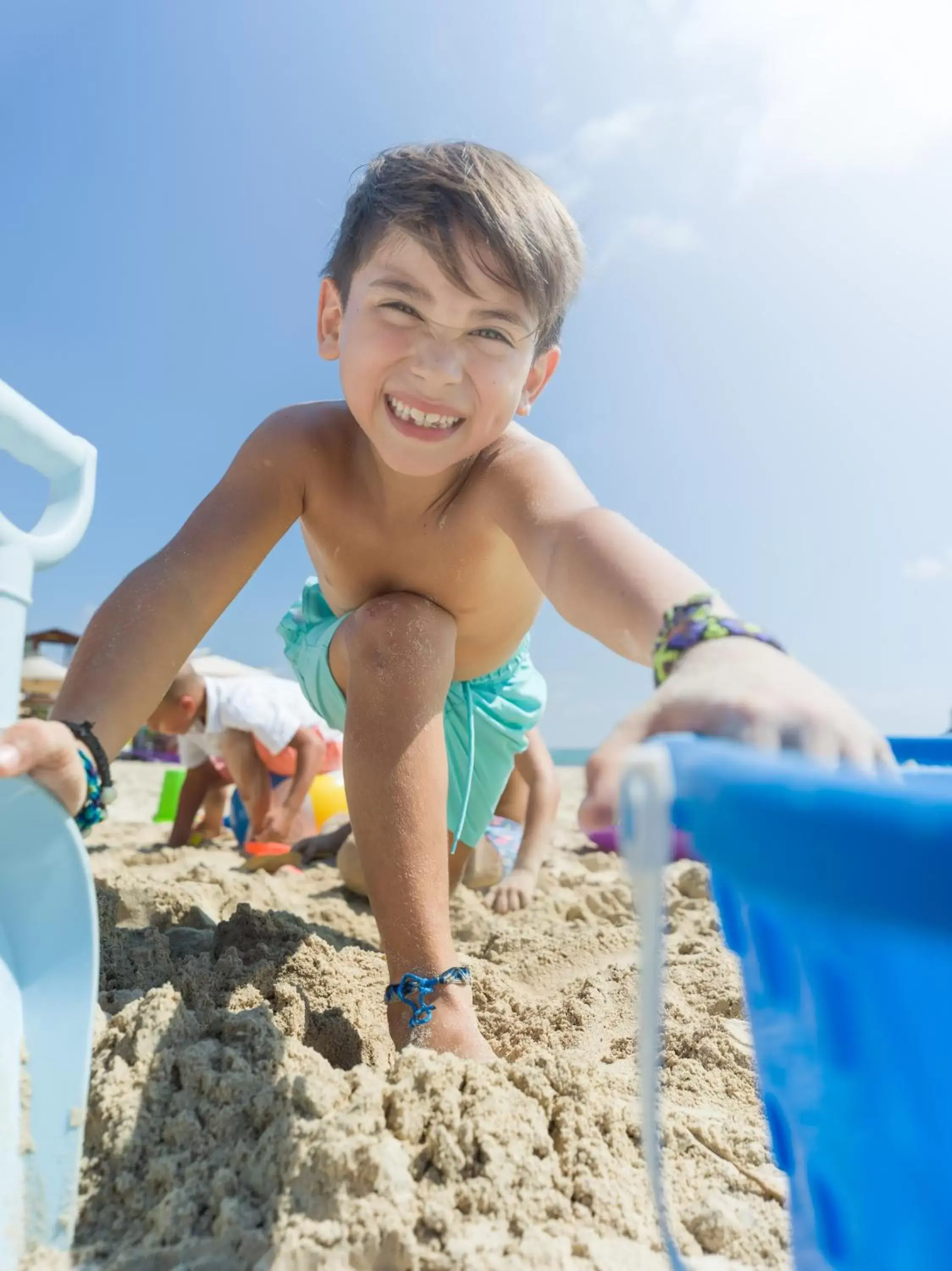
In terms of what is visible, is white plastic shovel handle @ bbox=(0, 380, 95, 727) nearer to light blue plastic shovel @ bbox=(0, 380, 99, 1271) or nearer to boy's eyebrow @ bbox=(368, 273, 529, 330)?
light blue plastic shovel @ bbox=(0, 380, 99, 1271)

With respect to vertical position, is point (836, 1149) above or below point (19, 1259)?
above

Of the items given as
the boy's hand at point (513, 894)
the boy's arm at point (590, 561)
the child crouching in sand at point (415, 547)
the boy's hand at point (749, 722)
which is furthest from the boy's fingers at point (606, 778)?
the boy's hand at point (513, 894)

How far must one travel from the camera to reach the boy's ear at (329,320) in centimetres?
167

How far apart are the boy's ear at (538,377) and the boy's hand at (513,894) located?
1370 mm

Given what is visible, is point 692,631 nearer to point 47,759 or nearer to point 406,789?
point 47,759

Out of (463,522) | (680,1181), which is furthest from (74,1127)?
(463,522)

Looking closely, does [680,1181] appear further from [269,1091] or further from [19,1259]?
[19,1259]

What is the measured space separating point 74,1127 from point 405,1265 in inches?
13.4

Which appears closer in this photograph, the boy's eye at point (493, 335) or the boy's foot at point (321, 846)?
the boy's eye at point (493, 335)

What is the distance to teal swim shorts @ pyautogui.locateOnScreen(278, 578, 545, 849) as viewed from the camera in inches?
81.8

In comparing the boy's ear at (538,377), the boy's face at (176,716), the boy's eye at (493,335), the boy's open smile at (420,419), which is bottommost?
the boy's open smile at (420,419)

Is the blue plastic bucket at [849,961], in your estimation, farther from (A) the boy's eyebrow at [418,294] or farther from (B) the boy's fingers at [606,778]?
(A) the boy's eyebrow at [418,294]

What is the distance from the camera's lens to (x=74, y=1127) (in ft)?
2.72

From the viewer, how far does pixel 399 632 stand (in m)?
1.60
